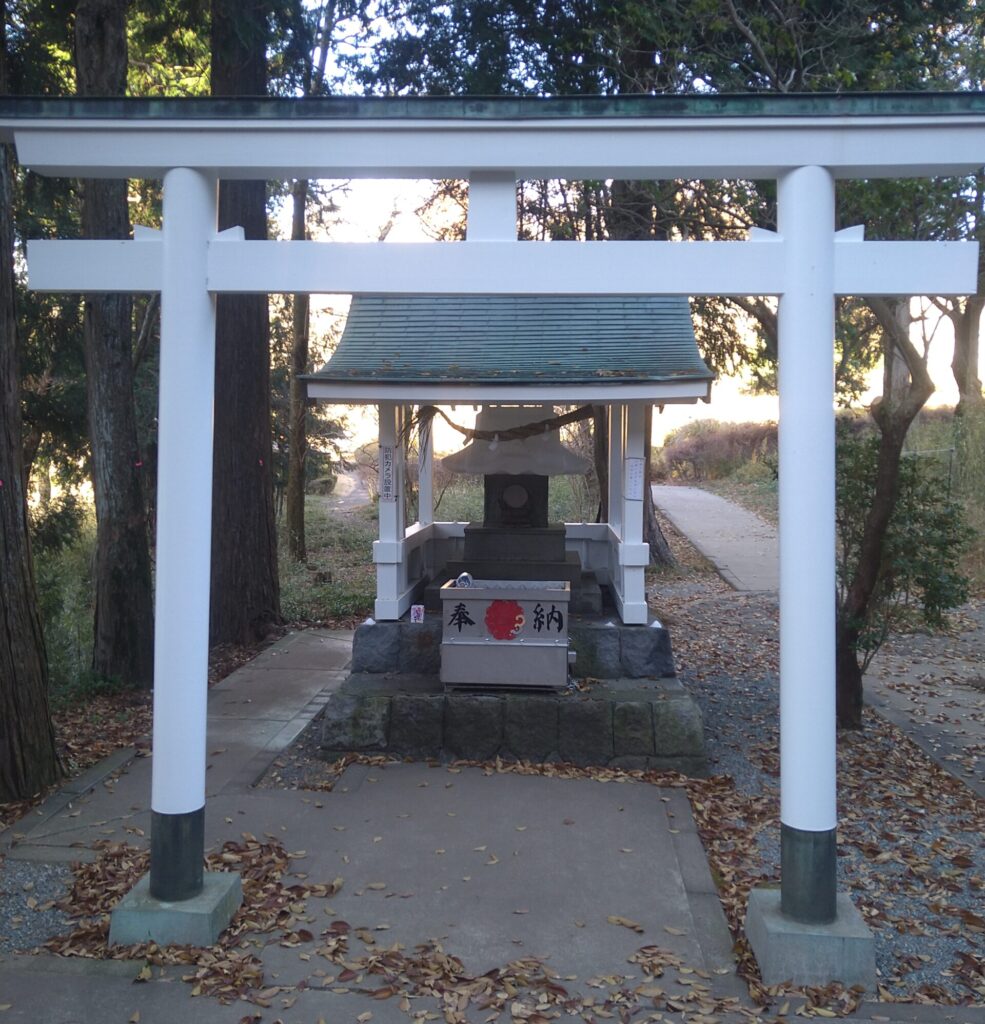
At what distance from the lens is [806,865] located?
Result: 405cm

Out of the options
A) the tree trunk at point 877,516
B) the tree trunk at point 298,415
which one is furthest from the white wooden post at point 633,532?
the tree trunk at point 298,415

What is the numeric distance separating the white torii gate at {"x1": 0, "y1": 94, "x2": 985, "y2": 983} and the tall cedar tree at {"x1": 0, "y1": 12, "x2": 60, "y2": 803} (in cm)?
192

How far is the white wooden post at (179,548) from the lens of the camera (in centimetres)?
422

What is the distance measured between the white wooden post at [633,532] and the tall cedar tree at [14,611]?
408 centimetres

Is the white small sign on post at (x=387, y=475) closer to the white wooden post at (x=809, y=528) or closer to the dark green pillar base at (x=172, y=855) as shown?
the dark green pillar base at (x=172, y=855)

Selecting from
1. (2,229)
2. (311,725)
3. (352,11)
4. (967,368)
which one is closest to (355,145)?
(2,229)

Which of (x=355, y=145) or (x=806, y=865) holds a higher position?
(x=355, y=145)

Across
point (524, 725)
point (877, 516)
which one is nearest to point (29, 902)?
point (524, 725)

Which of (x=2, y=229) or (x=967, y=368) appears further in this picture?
(x=967, y=368)

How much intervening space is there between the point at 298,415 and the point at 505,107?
13556 millimetres

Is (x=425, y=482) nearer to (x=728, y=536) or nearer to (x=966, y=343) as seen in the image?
(x=728, y=536)

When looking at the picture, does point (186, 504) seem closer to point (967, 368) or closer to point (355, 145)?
point (355, 145)

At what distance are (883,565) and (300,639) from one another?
6485 mm

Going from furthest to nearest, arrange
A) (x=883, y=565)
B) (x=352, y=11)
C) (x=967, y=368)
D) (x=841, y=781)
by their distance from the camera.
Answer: (x=967, y=368)
(x=352, y=11)
(x=883, y=565)
(x=841, y=781)
